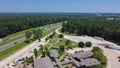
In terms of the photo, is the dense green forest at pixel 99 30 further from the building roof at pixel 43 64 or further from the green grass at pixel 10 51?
the building roof at pixel 43 64

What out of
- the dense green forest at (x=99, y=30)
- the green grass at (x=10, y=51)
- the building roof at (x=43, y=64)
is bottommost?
the green grass at (x=10, y=51)

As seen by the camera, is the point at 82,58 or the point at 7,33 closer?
the point at 82,58

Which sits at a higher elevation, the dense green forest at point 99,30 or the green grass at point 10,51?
the dense green forest at point 99,30

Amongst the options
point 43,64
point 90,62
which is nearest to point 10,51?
point 43,64

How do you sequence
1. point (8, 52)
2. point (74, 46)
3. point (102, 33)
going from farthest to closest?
point (102, 33)
point (74, 46)
point (8, 52)

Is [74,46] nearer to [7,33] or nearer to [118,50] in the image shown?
[118,50]

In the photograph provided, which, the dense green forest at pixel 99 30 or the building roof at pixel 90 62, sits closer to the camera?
the building roof at pixel 90 62

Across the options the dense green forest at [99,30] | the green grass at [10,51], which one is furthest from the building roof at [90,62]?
the dense green forest at [99,30]

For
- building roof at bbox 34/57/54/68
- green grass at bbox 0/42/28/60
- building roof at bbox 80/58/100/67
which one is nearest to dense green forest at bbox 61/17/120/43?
building roof at bbox 80/58/100/67

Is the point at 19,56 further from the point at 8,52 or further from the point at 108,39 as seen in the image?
the point at 108,39

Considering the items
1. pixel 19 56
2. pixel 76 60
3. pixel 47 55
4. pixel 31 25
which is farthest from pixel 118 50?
pixel 31 25

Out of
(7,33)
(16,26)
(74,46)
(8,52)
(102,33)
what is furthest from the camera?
(16,26)
